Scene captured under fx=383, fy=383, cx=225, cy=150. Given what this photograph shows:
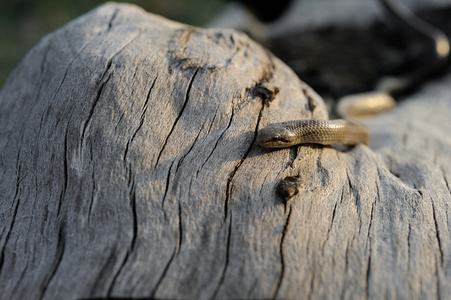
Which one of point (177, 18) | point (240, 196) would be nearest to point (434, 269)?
point (240, 196)

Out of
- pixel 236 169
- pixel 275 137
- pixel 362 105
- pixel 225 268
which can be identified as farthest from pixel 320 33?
pixel 225 268

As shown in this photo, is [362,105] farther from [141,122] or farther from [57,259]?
[57,259]

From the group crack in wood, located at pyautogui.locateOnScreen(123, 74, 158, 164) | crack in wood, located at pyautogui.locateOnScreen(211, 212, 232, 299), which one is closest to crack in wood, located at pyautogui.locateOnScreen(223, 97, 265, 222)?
crack in wood, located at pyautogui.locateOnScreen(211, 212, 232, 299)

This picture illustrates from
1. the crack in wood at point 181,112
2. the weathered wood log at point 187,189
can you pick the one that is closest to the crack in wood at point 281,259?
the weathered wood log at point 187,189

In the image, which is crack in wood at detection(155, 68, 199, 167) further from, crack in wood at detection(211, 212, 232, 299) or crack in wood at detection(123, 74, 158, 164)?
crack in wood at detection(211, 212, 232, 299)

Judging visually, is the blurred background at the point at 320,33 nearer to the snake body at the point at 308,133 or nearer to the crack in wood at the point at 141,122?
the snake body at the point at 308,133

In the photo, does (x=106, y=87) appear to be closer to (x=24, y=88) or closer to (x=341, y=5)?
(x=24, y=88)
